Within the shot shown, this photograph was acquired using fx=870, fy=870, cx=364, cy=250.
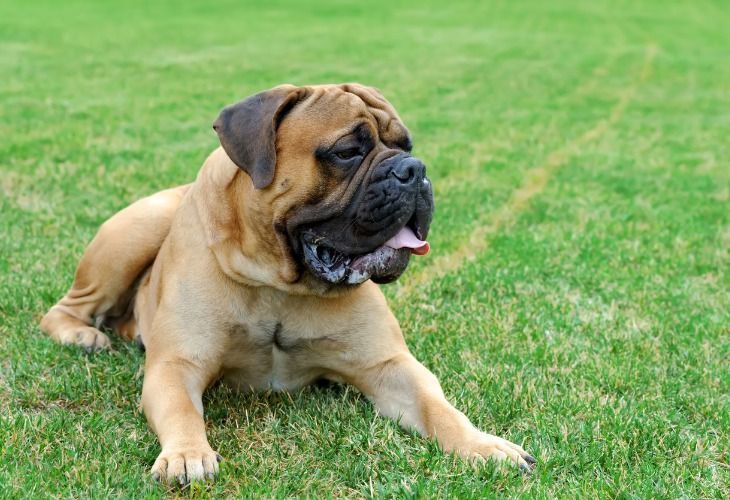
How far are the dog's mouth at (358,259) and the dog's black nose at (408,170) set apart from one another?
0.62ft

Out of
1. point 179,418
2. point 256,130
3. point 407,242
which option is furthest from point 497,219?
point 179,418

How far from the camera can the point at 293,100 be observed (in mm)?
3344

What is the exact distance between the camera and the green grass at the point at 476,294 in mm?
3037

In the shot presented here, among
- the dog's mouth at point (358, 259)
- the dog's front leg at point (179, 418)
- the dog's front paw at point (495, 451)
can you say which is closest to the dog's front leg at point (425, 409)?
the dog's front paw at point (495, 451)

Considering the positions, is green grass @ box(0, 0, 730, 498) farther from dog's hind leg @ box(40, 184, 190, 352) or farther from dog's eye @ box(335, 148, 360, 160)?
dog's eye @ box(335, 148, 360, 160)

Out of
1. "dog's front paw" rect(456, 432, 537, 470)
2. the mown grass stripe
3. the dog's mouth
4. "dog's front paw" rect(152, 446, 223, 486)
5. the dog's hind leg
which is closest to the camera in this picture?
"dog's front paw" rect(152, 446, 223, 486)

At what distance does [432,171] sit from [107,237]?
4.49 m

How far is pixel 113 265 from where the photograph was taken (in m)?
4.37

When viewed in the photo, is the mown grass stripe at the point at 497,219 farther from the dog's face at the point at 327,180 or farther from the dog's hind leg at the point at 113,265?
the dog's face at the point at 327,180

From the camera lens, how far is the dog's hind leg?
14.2 ft

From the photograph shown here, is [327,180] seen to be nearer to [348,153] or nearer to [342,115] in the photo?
[348,153]

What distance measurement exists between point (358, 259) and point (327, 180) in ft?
1.10

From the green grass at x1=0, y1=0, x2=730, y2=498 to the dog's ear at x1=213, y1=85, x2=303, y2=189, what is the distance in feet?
3.23

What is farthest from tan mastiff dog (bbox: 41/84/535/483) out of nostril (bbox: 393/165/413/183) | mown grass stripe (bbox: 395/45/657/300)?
mown grass stripe (bbox: 395/45/657/300)
